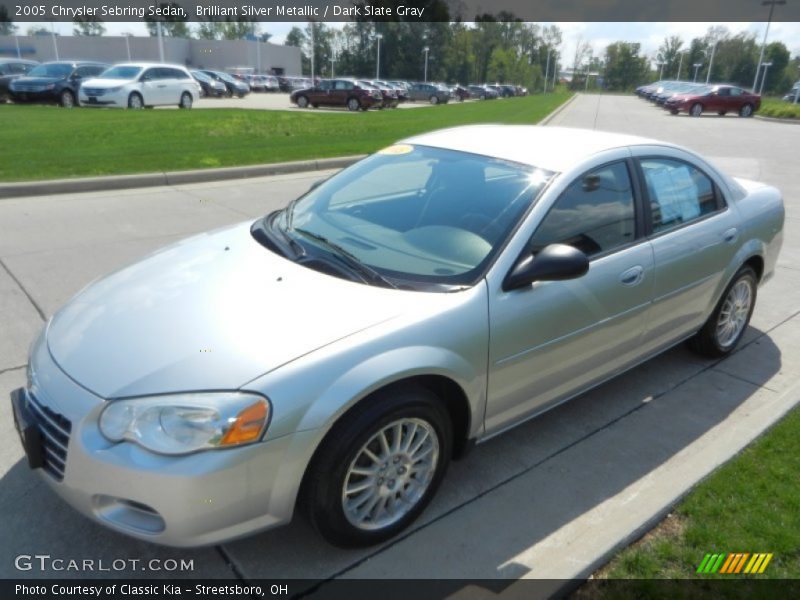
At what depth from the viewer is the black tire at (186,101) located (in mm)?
22453

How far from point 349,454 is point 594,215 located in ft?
5.95

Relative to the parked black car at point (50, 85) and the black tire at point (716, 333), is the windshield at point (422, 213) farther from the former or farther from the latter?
the parked black car at point (50, 85)

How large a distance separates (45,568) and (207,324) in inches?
43.3

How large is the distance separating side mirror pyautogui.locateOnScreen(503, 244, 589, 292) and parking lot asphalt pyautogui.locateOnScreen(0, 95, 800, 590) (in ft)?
3.27

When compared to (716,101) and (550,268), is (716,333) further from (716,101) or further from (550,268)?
(716,101)

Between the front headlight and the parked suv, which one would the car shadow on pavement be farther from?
the parked suv

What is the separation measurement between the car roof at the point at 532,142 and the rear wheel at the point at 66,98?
71.0 ft

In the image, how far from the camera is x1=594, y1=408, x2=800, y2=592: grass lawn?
2510 millimetres

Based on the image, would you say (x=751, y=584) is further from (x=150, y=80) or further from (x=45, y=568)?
(x=150, y=80)

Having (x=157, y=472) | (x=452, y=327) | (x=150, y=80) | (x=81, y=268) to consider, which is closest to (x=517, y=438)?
(x=452, y=327)

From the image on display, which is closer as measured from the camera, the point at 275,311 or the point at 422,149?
the point at 275,311

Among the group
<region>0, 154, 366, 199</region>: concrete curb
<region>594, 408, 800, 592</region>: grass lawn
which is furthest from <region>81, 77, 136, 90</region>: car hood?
<region>594, 408, 800, 592</region>: grass lawn

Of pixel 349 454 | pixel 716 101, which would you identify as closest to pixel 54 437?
pixel 349 454

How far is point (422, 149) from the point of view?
3.62 m
